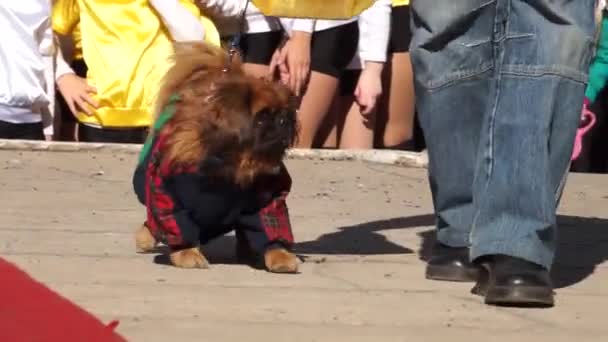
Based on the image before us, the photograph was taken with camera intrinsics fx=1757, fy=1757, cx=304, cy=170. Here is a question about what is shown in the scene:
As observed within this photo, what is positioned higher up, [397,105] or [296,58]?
[296,58]

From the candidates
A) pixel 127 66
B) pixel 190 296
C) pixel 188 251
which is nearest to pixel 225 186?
pixel 188 251

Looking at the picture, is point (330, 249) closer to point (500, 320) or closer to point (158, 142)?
point (158, 142)

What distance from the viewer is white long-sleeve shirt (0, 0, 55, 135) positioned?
30.0 feet

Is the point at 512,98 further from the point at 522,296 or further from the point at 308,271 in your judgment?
the point at 308,271

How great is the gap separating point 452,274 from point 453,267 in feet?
0.08

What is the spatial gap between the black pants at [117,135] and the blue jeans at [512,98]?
12.2 feet

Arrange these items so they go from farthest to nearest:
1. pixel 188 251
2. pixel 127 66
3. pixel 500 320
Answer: pixel 127 66, pixel 188 251, pixel 500 320

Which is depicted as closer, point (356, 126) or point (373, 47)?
point (373, 47)

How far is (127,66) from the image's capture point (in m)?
9.06

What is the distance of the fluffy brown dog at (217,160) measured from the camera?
19.3 feet

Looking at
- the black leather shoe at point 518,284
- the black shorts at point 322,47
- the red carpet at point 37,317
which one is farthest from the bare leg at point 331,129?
the red carpet at point 37,317

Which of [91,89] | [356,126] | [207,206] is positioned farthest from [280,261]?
[356,126]

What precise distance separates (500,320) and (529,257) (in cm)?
32

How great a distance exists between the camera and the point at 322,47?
361 inches
